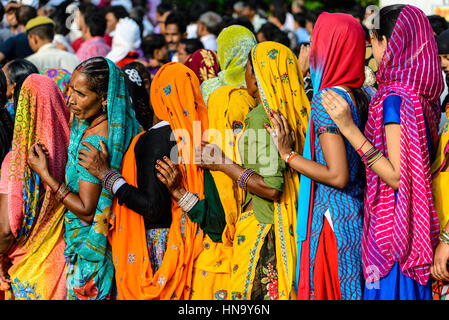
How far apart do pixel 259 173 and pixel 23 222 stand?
1490 mm

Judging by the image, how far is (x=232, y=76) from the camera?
450 cm

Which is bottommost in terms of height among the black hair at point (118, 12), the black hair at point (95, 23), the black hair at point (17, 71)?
the black hair at point (17, 71)

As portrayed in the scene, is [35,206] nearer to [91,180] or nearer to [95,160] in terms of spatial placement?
[91,180]

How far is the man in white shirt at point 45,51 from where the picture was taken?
6629mm

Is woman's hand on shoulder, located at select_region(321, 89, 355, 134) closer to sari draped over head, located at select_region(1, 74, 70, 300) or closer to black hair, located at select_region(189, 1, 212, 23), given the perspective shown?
sari draped over head, located at select_region(1, 74, 70, 300)

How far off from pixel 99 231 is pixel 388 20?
1.98 meters

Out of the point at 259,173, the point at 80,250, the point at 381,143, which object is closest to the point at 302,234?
the point at 259,173

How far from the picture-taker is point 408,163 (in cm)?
296

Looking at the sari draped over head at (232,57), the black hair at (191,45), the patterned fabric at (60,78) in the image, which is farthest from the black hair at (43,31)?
the sari draped over head at (232,57)

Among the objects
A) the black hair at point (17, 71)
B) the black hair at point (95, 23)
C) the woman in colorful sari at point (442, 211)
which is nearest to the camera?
the woman in colorful sari at point (442, 211)

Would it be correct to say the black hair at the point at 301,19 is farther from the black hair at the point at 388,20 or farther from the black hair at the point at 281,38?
the black hair at the point at 388,20

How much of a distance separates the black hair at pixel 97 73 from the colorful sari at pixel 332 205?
1.25 metres

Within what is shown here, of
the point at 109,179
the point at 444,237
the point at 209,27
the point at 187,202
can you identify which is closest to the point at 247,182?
the point at 187,202

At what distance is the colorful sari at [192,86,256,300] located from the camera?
11.5 ft
